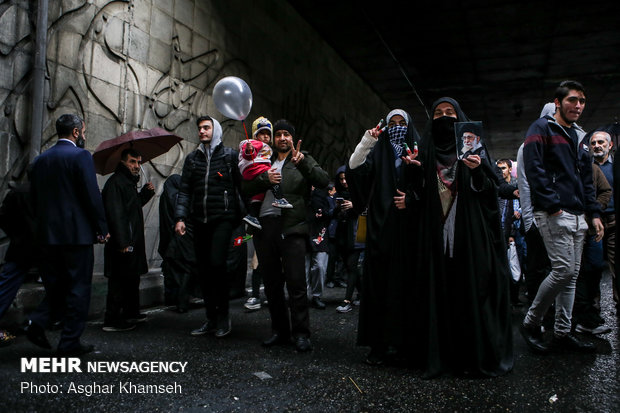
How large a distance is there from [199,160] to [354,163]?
1644 mm

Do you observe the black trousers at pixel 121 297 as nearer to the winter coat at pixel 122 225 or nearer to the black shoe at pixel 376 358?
the winter coat at pixel 122 225

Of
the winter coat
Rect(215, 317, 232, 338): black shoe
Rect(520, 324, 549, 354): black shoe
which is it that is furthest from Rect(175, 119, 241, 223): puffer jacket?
Rect(520, 324, 549, 354): black shoe

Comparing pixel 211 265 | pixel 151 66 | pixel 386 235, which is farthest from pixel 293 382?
pixel 151 66

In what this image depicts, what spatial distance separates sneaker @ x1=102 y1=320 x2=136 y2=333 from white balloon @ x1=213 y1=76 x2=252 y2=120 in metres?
2.24

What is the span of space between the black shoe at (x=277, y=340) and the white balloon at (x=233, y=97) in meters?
2.13

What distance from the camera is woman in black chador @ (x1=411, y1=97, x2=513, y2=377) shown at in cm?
312

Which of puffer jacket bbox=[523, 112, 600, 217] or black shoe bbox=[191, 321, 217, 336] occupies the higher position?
puffer jacket bbox=[523, 112, 600, 217]

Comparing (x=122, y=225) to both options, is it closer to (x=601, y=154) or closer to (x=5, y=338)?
(x=5, y=338)

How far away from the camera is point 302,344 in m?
3.74

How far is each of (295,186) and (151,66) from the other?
3712mm

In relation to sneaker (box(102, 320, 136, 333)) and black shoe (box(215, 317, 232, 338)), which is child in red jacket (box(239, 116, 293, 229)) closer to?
black shoe (box(215, 317, 232, 338))

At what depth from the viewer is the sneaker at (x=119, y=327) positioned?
4469 mm

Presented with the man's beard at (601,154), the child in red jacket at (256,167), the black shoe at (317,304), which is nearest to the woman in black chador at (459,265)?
the child in red jacket at (256,167)

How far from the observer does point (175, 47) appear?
7.01 m
